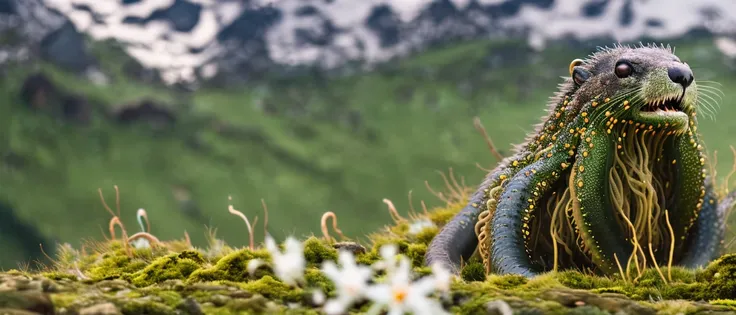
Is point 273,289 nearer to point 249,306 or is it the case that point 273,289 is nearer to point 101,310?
point 249,306

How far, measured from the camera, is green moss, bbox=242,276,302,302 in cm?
391

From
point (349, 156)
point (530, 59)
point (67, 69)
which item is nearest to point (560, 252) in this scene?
point (349, 156)

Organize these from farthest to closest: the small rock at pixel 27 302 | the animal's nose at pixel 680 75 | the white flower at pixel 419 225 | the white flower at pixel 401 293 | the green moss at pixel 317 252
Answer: the white flower at pixel 419 225, the animal's nose at pixel 680 75, the green moss at pixel 317 252, the small rock at pixel 27 302, the white flower at pixel 401 293

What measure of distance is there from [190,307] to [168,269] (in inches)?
51.8

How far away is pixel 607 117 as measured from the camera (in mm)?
5551

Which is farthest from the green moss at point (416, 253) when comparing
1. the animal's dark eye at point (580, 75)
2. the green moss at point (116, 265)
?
the green moss at point (116, 265)

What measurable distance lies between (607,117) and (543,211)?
94cm

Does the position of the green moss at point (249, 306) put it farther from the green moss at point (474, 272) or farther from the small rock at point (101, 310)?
the green moss at point (474, 272)

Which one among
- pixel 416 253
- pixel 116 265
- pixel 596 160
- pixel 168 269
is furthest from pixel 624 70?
pixel 116 265

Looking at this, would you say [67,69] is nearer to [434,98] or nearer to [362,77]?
[362,77]

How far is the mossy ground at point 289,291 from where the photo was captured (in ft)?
11.9

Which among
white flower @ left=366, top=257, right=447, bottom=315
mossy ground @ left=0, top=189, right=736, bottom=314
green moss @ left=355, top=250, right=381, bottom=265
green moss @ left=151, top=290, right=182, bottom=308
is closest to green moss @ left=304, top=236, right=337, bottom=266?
mossy ground @ left=0, top=189, right=736, bottom=314

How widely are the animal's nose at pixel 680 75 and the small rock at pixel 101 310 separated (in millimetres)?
4349

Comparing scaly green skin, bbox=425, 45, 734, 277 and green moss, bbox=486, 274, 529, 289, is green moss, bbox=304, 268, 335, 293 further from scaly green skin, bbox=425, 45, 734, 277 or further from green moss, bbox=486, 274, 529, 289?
scaly green skin, bbox=425, 45, 734, 277
